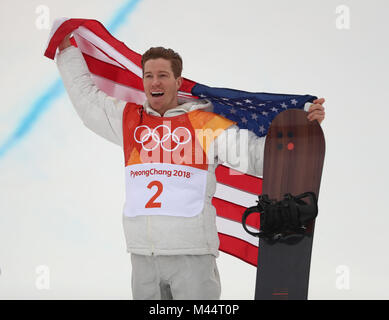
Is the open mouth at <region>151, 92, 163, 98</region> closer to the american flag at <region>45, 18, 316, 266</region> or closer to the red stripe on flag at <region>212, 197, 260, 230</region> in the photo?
the american flag at <region>45, 18, 316, 266</region>

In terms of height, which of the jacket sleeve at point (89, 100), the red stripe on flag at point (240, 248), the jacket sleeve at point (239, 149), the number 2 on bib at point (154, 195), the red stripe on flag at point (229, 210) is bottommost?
the red stripe on flag at point (240, 248)

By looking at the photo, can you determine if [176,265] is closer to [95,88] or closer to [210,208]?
[210,208]

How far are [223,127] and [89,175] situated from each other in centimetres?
220

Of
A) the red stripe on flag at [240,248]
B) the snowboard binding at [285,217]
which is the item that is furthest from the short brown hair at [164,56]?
the red stripe on flag at [240,248]

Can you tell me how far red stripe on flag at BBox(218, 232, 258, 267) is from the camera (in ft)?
8.80

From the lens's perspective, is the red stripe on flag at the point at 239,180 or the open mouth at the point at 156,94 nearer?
the open mouth at the point at 156,94

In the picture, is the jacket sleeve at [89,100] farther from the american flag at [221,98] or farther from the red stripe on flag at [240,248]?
the red stripe on flag at [240,248]

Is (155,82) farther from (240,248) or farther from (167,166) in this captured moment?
(240,248)

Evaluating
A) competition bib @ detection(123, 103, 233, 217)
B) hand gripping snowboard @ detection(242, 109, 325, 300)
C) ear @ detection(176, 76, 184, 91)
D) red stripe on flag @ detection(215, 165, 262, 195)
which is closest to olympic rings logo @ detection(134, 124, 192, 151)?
competition bib @ detection(123, 103, 233, 217)

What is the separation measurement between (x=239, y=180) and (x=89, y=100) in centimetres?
84

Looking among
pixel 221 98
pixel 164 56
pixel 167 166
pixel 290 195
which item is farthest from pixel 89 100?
pixel 290 195

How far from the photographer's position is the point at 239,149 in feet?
7.63

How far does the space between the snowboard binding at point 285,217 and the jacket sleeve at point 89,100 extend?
721 millimetres

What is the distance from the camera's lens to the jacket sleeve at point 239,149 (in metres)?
2.32
